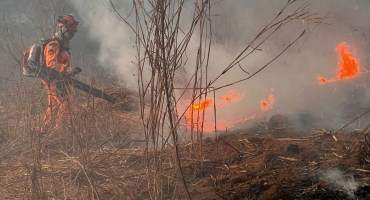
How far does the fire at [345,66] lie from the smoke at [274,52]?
0.51ft

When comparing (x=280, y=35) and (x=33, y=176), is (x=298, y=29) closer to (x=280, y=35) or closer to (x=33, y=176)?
(x=280, y=35)

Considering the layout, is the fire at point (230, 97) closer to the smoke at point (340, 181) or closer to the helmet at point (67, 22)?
the helmet at point (67, 22)

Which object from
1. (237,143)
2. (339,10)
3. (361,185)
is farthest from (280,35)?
(361,185)

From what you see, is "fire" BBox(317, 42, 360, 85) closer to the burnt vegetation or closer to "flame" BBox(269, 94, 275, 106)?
"flame" BBox(269, 94, 275, 106)

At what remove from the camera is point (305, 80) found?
812 cm

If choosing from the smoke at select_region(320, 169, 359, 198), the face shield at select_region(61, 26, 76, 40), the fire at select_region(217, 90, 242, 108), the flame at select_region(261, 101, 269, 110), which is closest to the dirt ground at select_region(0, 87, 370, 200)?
the smoke at select_region(320, 169, 359, 198)

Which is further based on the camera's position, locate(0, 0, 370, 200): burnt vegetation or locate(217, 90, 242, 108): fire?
locate(217, 90, 242, 108): fire

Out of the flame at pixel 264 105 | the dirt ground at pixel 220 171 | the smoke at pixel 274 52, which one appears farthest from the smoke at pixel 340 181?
the flame at pixel 264 105

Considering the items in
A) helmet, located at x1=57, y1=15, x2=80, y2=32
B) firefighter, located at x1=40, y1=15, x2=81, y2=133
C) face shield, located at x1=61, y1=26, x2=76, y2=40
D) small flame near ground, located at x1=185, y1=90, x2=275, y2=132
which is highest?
helmet, located at x1=57, y1=15, x2=80, y2=32

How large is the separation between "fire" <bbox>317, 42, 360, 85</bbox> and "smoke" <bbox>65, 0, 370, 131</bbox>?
0.15 m

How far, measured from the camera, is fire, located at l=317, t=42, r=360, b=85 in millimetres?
7691

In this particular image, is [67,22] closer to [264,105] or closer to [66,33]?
[66,33]

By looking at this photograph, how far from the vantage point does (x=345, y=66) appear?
27.0 ft

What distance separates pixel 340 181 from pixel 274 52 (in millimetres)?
8019
